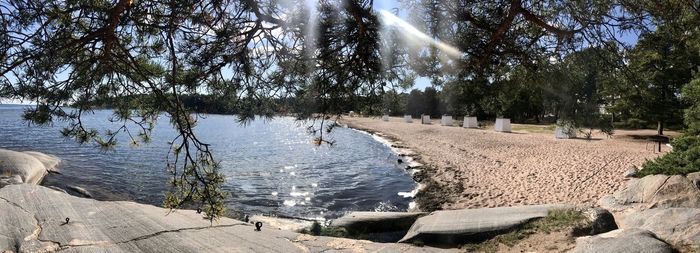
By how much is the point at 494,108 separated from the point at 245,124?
282 cm

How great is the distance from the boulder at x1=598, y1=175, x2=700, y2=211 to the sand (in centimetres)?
180

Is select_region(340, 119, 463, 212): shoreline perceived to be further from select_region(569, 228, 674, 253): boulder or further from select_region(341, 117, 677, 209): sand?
select_region(569, 228, 674, 253): boulder

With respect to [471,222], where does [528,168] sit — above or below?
below

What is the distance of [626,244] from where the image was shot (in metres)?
6.12

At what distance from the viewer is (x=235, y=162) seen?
27172mm

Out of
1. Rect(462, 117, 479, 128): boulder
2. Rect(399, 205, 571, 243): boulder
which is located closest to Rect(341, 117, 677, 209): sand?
Rect(399, 205, 571, 243): boulder

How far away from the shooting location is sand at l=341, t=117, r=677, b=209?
14.8 meters

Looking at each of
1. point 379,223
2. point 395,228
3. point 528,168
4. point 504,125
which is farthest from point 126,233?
point 504,125

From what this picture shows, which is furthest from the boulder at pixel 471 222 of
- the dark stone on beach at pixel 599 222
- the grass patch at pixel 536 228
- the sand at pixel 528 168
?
the sand at pixel 528 168

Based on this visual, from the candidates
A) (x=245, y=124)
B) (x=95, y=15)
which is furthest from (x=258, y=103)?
(x=95, y=15)

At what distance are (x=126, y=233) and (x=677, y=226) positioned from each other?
8.06m

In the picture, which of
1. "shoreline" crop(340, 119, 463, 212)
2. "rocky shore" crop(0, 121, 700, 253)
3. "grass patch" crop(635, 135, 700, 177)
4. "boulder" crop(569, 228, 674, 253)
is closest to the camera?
"boulder" crop(569, 228, 674, 253)

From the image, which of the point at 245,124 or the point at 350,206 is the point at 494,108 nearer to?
the point at 245,124

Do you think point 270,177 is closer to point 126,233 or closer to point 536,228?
point 126,233
